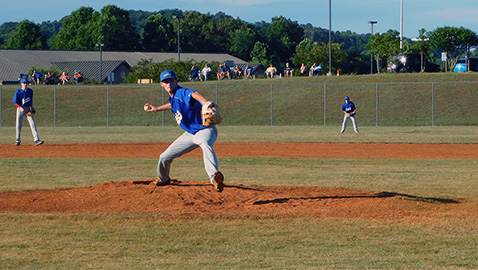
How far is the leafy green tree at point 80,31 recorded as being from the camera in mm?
110750

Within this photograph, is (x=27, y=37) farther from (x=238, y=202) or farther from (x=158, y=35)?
(x=238, y=202)

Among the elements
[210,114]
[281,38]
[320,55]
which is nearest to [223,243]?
[210,114]

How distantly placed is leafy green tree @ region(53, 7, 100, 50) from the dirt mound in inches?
4030

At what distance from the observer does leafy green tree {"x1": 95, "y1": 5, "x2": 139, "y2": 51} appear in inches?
4267

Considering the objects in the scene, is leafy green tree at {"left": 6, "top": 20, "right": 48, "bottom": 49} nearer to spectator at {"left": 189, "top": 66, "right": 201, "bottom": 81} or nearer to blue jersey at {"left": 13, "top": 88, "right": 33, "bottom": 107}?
spectator at {"left": 189, "top": 66, "right": 201, "bottom": 81}

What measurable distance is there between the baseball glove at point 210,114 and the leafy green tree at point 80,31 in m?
104

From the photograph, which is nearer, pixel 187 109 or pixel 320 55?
pixel 187 109

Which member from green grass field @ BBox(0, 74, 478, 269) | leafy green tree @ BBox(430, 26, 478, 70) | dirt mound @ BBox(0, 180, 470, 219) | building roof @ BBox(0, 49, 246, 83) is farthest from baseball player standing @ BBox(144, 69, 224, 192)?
building roof @ BBox(0, 49, 246, 83)

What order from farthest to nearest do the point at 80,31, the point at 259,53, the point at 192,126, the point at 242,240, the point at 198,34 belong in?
the point at 198,34, the point at 80,31, the point at 259,53, the point at 192,126, the point at 242,240

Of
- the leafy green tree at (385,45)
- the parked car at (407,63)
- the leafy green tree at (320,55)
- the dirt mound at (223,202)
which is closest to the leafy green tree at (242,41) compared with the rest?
the leafy green tree at (320,55)

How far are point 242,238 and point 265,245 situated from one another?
1.39 ft

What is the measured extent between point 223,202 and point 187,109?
148 cm

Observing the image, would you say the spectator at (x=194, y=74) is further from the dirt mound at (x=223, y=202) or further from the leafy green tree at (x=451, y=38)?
the dirt mound at (x=223, y=202)

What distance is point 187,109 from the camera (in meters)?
9.00
